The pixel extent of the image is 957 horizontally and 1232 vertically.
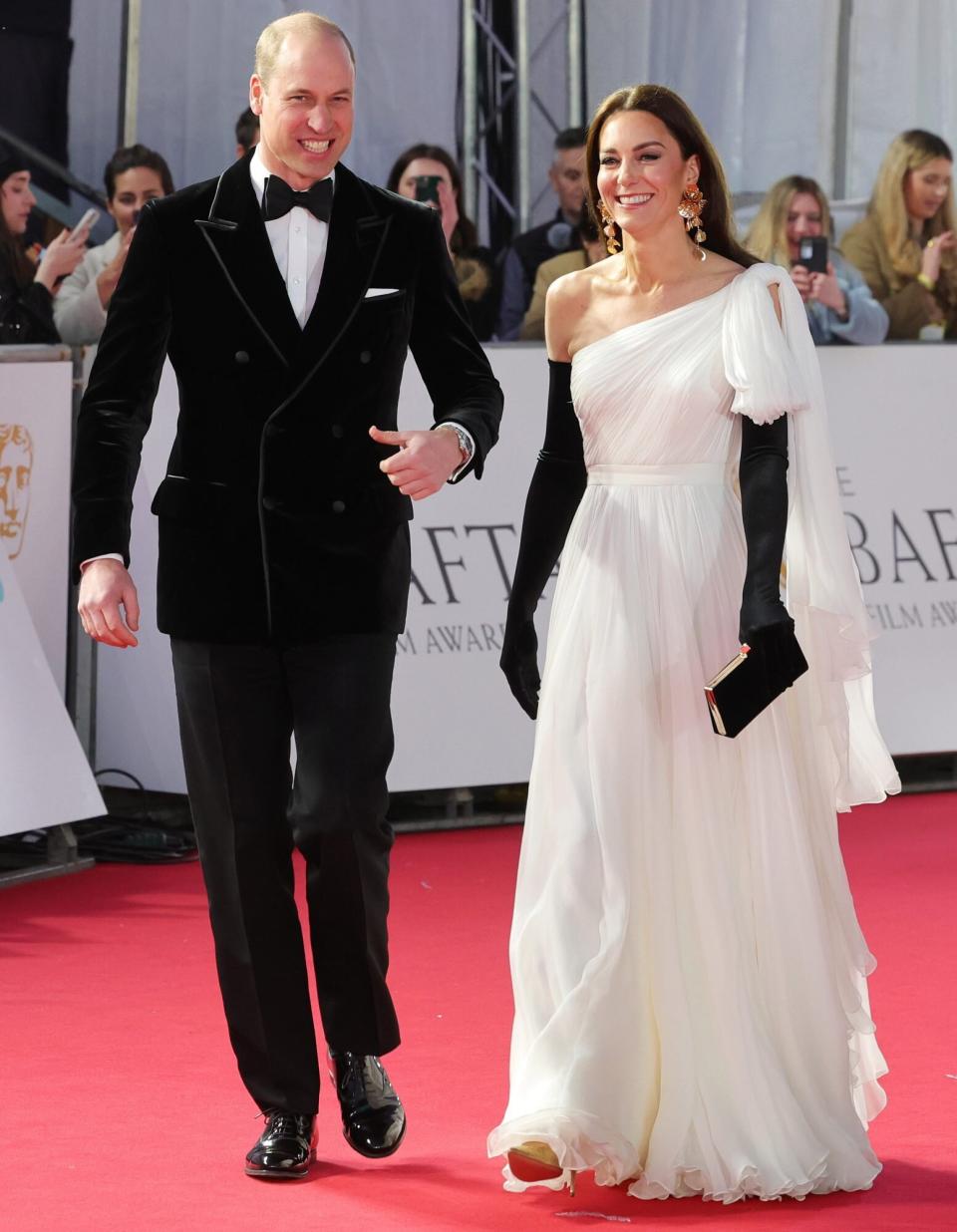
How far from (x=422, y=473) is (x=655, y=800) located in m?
0.72

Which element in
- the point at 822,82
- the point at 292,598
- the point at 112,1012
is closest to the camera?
the point at 292,598

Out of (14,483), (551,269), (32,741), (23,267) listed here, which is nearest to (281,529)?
(32,741)

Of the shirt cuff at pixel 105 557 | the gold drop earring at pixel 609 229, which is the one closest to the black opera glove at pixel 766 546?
the gold drop earring at pixel 609 229

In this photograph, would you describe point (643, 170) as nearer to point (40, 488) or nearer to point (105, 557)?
point (105, 557)

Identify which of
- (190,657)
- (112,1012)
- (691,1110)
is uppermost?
(190,657)

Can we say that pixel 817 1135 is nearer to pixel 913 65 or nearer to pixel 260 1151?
pixel 260 1151

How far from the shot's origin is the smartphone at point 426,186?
7531 millimetres

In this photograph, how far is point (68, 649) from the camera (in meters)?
6.94

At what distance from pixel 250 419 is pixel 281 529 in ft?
0.62

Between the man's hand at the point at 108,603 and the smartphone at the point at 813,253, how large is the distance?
5.11 meters

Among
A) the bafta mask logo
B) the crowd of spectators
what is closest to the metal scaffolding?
the crowd of spectators

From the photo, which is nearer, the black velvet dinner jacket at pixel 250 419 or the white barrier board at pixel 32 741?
the black velvet dinner jacket at pixel 250 419

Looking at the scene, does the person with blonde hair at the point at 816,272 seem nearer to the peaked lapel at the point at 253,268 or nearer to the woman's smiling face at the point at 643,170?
the woman's smiling face at the point at 643,170

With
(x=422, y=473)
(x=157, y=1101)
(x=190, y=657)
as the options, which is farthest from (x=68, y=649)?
(x=422, y=473)
